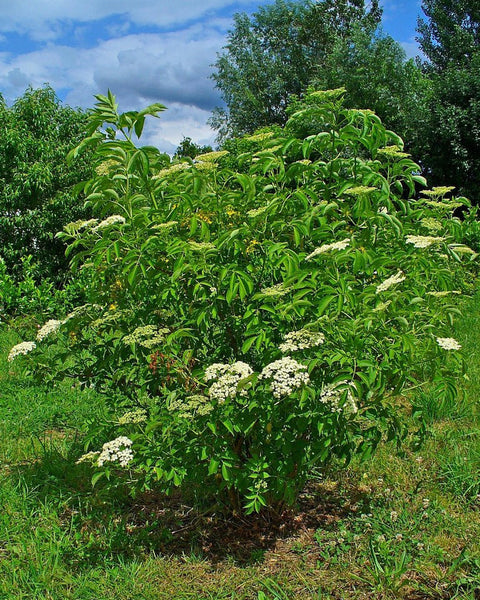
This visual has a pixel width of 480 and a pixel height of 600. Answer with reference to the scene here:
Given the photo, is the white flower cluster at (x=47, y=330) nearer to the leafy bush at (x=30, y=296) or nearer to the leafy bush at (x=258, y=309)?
the leafy bush at (x=258, y=309)

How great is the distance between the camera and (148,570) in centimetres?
237

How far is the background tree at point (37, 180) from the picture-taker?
7.66m

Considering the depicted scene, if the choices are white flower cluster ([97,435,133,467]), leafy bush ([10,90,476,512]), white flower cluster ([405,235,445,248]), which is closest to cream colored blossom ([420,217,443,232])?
leafy bush ([10,90,476,512])

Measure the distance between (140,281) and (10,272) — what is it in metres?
6.36

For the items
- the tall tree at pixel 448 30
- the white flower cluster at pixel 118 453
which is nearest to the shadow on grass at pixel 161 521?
the white flower cluster at pixel 118 453

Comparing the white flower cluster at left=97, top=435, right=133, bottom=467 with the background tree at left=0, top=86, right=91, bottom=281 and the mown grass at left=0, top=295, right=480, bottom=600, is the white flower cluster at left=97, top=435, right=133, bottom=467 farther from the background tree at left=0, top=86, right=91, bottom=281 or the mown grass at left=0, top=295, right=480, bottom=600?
the background tree at left=0, top=86, right=91, bottom=281

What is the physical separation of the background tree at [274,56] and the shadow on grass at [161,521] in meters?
22.2

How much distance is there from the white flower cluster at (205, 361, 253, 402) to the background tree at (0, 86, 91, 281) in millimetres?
6247

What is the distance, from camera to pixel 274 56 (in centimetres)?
2480

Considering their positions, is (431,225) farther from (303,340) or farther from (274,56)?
(274,56)

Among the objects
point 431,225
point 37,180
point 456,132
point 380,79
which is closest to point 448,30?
point 380,79

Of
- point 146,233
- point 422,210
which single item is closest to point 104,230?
point 146,233

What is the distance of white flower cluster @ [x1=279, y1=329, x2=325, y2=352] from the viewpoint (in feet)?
6.20

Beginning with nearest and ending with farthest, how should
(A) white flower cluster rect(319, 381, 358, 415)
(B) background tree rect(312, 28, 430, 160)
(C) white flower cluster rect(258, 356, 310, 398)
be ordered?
(C) white flower cluster rect(258, 356, 310, 398) → (A) white flower cluster rect(319, 381, 358, 415) → (B) background tree rect(312, 28, 430, 160)
